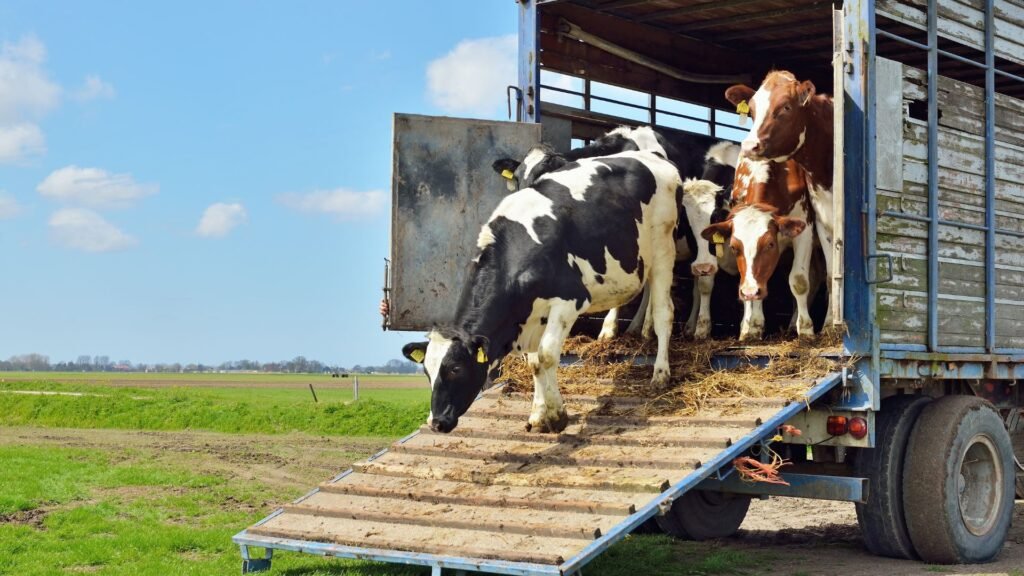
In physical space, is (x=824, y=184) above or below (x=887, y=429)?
above

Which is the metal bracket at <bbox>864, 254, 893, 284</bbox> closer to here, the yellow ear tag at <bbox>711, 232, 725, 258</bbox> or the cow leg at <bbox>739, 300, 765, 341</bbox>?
the cow leg at <bbox>739, 300, 765, 341</bbox>

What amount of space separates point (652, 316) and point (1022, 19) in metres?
4.27

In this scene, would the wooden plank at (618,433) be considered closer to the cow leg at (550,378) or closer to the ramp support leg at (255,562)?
the cow leg at (550,378)

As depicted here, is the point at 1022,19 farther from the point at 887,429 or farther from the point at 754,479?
the point at 754,479

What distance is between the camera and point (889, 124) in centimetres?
810

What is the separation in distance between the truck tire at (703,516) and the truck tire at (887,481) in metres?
1.92

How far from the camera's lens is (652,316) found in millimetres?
9078

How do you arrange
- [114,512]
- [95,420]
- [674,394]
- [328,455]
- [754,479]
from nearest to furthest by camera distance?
1. [754,479]
2. [674,394]
3. [114,512]
4. [328,455]
5. [95,420]

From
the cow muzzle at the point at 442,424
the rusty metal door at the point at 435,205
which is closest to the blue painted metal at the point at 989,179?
the rusty metal door at the point at 435,205

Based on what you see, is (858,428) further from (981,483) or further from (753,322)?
(981,483)

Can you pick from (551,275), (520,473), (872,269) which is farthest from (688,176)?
(520,473)

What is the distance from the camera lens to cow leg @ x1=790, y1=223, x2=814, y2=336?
28.3ft

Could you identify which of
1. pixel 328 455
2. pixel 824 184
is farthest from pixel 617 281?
pixel 328 455

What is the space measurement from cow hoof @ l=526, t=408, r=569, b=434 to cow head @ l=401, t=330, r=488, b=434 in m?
0.57
